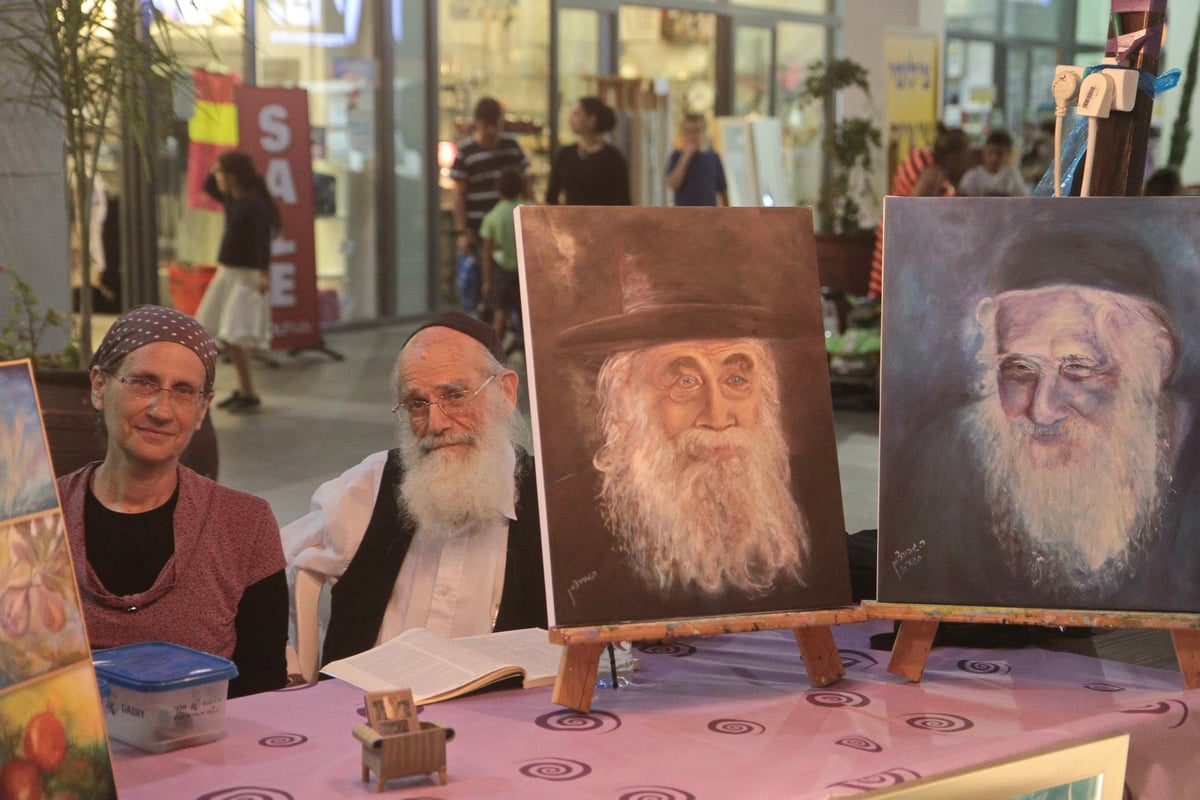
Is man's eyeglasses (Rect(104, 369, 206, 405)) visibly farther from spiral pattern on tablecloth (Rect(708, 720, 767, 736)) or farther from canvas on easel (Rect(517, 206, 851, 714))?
spiral pattern on tablecloth (Rect(708, 720, 767, 736))

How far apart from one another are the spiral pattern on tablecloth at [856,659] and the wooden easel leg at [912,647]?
0.30ft

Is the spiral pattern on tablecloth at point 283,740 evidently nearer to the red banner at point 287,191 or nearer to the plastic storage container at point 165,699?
the plastic storage container at point 165,699

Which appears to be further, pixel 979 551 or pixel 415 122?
pixel 415 122

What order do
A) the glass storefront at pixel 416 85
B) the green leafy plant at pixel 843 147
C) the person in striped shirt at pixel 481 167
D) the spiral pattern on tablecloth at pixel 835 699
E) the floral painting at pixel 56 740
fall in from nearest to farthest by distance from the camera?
1. the floral painting at pixel 56 740
2. the spiral pattern on tablecloth at pixel 835 699
3. the person in striped shirt at pixel 481 167
4. the green leafy plant at pixel 843 147
5. the glass storefront at pixel 416 85

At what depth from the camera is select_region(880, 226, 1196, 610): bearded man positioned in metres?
1.89

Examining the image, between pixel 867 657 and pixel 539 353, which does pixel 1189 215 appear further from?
pixel 539 353

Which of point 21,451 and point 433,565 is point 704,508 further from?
point 21,451

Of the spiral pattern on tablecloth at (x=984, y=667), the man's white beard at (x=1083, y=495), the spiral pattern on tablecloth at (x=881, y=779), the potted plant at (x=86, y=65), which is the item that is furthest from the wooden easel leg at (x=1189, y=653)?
the potted plant at (x=86, y=65)

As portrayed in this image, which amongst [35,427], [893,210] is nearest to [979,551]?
[893,210]

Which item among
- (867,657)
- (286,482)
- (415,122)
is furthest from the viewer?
(415,122)

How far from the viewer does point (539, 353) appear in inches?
71.2

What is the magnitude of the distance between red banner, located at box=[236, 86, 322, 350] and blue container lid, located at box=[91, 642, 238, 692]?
22.7 ft

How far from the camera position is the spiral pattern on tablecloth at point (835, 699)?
1834 millimetres

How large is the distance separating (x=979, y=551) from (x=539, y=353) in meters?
0.63
